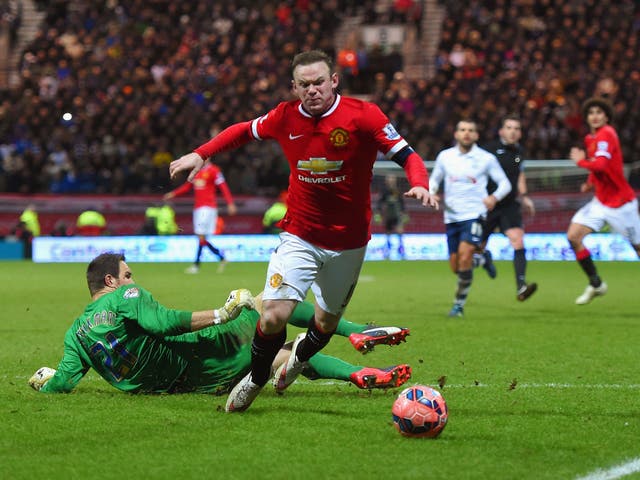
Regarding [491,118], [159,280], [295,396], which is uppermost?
[295,396]

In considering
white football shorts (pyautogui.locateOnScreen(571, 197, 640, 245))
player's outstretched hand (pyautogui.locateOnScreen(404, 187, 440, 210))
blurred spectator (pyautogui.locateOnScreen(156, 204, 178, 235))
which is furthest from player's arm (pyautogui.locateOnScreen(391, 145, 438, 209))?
blurred spectator (pyautogui.locateOnScreen(156, 204, 178, 235))

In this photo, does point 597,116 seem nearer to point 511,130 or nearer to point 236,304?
point 511,130

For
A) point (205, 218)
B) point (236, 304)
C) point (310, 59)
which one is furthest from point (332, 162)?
point (205, 218)

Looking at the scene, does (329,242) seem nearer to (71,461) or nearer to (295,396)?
(295,396)

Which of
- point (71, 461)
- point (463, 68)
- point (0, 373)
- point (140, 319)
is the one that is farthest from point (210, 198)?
point (71, 461)

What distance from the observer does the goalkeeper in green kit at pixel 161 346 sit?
19.9ft

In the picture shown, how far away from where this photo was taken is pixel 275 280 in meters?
5.84

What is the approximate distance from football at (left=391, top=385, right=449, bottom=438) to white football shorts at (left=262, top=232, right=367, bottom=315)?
0.93 metres

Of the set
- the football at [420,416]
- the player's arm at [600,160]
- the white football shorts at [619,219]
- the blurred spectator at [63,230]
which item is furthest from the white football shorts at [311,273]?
the blurred spectator at [63,230]

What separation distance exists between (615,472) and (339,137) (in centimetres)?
235

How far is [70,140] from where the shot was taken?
83.7 feet

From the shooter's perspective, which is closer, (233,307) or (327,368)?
(233,307)

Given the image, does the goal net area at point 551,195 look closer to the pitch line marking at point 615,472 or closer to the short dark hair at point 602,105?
the short dark hair at point 602,105

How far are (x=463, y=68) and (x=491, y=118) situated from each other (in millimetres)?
2337
